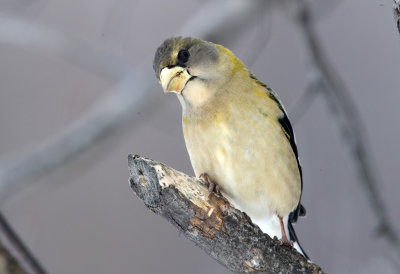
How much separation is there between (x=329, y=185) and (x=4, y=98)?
3.29m

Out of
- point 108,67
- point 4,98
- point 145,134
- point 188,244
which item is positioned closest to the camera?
point 108,67

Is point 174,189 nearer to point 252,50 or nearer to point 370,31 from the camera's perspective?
point 252,50

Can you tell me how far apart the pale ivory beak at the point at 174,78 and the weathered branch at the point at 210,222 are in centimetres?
55

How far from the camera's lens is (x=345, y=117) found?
2766mm

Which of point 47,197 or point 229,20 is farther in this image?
point 47,197

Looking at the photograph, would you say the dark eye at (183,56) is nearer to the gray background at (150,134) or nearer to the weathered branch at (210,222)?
the weathered branch at (210,222)

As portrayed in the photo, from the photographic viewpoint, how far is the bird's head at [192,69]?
243 cm

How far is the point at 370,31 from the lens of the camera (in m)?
4.63

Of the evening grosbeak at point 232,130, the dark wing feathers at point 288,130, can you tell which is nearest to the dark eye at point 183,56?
the evening grosbeak at point 232,130

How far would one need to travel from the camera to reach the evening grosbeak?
2488mm

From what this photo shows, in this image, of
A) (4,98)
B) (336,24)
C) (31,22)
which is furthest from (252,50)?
(4,98)

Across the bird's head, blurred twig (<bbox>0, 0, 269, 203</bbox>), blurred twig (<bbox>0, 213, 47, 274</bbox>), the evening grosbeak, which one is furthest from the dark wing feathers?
blurred twig (<bbox>0, 213, 47, 274</bbox>)

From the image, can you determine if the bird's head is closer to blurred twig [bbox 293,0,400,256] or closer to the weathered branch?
blurred twig [bbox 293,0,400,256]

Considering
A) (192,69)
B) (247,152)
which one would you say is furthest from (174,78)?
(247,152)
